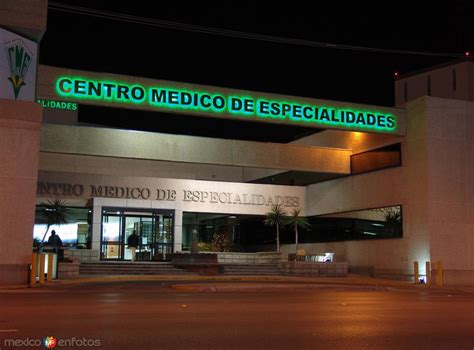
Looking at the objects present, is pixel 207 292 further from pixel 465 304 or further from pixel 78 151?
pixel 78 151

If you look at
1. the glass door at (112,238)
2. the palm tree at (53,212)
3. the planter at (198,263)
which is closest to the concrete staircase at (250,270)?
the planter at (198,263)

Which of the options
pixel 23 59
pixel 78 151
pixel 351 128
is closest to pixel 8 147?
pixel 23 59

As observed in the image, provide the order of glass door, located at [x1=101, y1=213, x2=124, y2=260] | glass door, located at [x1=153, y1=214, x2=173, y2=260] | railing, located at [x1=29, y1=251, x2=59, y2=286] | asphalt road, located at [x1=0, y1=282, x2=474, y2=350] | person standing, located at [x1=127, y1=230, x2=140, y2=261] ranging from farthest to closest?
glass door, located at [x1=153, y1=214, x2=173, y2=260] < glass door, located at [x1=101, y1=213, x2=124, y2=260] < person standing, located at [x1=127, y1=230, x2=140, y2=261] < railing, located at [x1=29, y1=251, x2=59, y2=286] < asphalt road, located at [x1=0, y1=282, x2=474, y2=350]

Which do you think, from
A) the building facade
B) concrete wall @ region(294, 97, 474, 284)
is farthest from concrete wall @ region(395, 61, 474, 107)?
concrete wall @ region(294, 97, 474, 284)

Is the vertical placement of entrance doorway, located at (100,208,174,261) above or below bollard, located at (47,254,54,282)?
above

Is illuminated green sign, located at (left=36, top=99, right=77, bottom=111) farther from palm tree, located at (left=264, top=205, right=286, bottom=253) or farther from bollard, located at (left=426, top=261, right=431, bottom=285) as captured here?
bollard, located at (left=426, top=261, right=431, bottom=285)

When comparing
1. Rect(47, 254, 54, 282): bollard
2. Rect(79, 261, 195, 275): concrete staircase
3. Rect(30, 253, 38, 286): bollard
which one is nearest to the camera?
Rect(30, 253, 38, 286): bollard

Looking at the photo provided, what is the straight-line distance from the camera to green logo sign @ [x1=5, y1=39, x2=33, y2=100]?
74.3 ft

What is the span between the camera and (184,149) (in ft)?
102

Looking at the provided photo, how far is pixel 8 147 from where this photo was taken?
22.2 meters

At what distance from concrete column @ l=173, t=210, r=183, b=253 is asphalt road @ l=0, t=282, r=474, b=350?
21.1 metres

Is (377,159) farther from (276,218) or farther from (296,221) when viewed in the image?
(276,218)

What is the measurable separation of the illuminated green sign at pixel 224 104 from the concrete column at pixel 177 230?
35.9 ft

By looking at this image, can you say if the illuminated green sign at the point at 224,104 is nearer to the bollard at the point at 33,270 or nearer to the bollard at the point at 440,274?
the bollard at the point at 33,270
